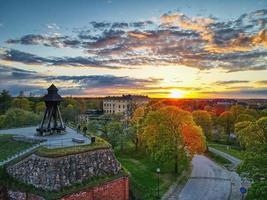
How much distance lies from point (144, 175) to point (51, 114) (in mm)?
11656

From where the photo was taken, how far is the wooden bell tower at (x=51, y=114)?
33.2m

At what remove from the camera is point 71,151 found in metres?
25.6

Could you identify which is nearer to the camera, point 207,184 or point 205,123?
point 207,184

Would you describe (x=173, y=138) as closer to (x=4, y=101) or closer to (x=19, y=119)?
(x=19, y=119)

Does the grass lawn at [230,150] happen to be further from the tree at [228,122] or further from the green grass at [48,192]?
the green grass at [48,192]

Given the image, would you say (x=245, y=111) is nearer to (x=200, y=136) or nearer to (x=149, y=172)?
(x=200, y=136)

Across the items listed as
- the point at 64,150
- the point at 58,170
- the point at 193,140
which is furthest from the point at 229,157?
the point at 58,170

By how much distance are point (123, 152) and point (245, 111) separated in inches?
1262

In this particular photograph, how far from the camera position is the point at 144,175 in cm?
3428

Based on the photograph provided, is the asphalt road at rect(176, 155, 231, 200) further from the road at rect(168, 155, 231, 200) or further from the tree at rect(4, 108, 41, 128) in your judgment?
the tree at rect(4, 108, 41, 128)

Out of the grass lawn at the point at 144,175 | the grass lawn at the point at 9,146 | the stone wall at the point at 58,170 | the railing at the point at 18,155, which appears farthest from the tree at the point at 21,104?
the stone wall at the point at 58,170

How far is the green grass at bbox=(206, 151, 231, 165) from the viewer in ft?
147

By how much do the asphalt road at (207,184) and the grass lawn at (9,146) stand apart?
14.0 m

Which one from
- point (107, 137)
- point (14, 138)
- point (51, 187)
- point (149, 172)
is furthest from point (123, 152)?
point (51, 187)
